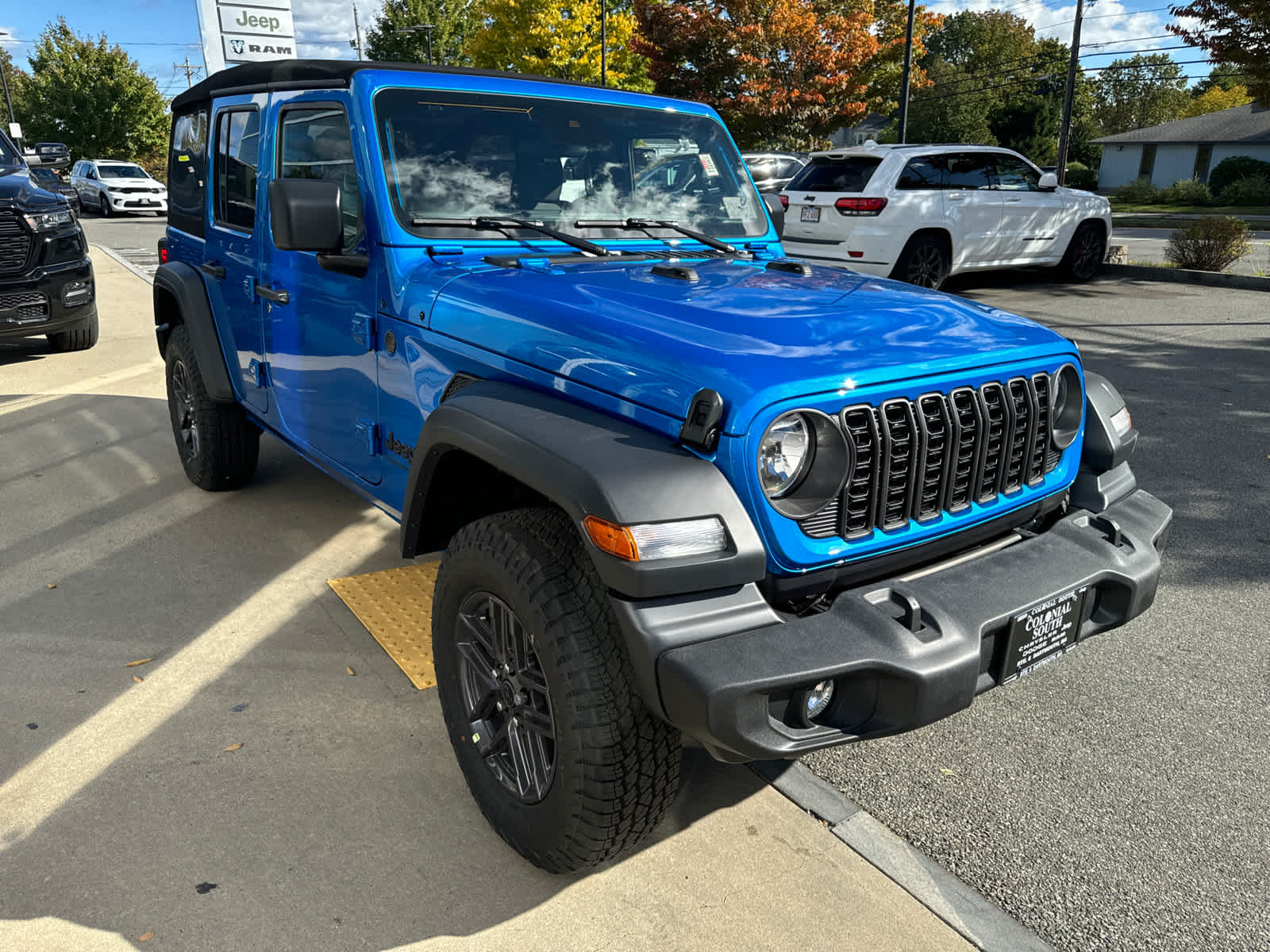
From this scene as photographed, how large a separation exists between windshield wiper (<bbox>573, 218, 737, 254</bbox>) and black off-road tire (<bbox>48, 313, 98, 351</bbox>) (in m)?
6.99

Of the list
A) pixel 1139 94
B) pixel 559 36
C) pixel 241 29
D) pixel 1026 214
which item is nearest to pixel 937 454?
pixel 1026 214

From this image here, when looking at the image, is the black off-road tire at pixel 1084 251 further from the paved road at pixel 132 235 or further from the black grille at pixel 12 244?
the paved road at pixel 132 235

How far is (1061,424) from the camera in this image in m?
2.73

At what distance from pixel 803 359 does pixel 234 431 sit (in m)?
3.50

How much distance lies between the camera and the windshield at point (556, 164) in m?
3.14

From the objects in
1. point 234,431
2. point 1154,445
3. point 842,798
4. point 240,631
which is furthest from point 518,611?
point 1154,445

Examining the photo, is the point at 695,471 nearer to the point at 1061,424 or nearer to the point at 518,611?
the point at 518,611

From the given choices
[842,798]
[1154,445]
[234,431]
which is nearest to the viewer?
[842,798]

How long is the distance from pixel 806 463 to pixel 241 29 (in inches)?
476

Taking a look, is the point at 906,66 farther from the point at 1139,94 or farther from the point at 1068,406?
the point at 1139,94

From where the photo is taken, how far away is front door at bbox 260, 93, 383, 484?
125 inches

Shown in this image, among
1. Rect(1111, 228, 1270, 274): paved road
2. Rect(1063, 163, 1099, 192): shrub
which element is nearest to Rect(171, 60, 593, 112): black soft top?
Rect(1111, 228, 1270, 274): paved road

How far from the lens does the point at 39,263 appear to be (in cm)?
806

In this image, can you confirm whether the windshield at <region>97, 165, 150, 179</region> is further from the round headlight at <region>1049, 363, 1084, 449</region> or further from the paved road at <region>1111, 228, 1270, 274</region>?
the round headlight at <region>1049, 363, 1084, 449</region>
